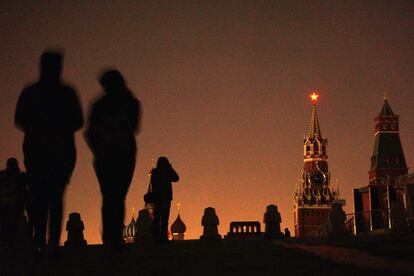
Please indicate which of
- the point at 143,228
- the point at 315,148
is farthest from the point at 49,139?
the point at 315,148

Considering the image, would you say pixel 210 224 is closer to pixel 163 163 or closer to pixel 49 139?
pixel 163 163

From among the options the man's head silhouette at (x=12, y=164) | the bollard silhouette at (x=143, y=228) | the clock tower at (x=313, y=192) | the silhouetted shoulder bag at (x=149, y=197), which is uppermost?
the clock tower at (x=313, y=192)

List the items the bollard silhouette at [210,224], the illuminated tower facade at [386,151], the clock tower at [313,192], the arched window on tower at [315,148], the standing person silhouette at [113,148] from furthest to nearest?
the arched window on tower at [315,148] < the clock tower at [313,192] < the illuminated tower facade at [386,151] < the bollard silhouette at [210,224] < the standing person silhouette at [113,148]

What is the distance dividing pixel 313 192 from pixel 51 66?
16375 cm

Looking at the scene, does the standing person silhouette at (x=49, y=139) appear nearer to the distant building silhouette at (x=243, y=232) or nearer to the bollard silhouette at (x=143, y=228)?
the bollard silhouette at (x=143, y=228)

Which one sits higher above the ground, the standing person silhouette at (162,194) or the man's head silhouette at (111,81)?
the man's head silhouette at (111,81)

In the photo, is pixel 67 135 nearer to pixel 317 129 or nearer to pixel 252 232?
pixel 252 232

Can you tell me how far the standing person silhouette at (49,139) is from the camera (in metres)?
10.1

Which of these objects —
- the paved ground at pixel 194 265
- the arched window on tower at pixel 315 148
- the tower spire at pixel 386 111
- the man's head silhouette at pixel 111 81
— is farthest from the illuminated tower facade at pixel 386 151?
the man's head silhouette at pixel 111 81

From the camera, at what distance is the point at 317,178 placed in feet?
566

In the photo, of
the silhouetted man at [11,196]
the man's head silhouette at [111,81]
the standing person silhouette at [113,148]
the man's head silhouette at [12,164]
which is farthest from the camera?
the man's head silhouette at [12,164]

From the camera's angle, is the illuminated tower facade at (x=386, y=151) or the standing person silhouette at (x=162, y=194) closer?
the standing person silhouette at (x=162, y=194)

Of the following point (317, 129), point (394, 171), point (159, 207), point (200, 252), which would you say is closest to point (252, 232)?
point (159, 207)

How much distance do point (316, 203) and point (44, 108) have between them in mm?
161738
